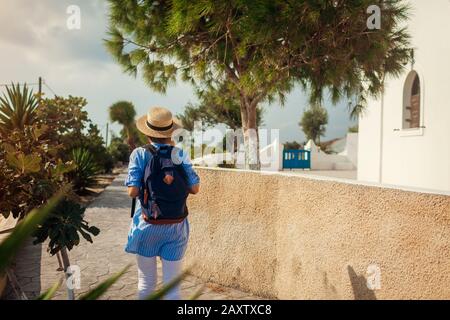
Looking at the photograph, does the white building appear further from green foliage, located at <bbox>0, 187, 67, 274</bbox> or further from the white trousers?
green foliage, located at <bbox>0, 187, 67, 274</bbox>

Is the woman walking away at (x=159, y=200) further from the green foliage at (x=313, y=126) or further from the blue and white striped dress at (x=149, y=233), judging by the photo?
the green foliage at (x=313, y=126)

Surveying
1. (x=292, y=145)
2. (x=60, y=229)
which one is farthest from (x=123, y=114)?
(x=60, y=229)

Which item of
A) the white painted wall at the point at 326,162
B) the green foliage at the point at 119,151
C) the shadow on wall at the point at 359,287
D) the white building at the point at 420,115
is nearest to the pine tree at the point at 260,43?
the white building at the point at 420,115

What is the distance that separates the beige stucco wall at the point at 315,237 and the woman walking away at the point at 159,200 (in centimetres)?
119

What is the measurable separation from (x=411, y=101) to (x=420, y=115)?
3.43ft

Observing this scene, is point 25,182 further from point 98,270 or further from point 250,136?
point 250,136

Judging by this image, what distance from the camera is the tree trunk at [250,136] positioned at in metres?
8.30

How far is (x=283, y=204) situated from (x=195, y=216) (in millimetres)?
1527

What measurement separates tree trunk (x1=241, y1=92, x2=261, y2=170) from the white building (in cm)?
385

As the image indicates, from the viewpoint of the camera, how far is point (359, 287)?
3117mm

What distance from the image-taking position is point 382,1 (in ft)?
20.6

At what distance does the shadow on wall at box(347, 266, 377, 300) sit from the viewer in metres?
3.04

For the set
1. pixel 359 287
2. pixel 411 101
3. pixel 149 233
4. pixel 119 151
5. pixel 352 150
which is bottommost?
pixel 359 287

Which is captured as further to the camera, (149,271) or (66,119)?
(66,119)
